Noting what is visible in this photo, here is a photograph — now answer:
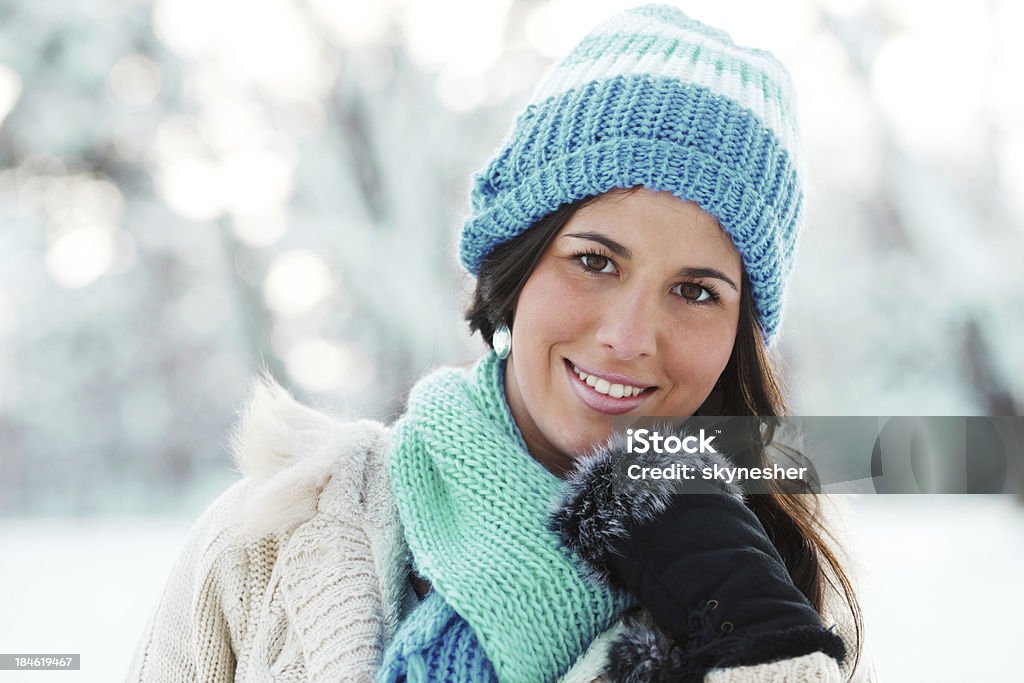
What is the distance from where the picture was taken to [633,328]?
124 centimetres

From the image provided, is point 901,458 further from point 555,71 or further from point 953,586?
point 953,586

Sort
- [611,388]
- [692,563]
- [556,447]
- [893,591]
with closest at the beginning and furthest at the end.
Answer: [692,563] < [611,388] < [556,447] < [893,591]

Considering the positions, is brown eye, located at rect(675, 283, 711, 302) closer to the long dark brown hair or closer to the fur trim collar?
the long dark brown hair

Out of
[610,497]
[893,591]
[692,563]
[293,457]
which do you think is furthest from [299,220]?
[692,563]

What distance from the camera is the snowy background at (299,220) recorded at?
178 inches

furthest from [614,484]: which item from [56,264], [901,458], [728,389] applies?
[56,264]

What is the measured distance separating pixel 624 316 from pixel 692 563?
358mm

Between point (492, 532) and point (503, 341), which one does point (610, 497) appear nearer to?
point (492, 532)

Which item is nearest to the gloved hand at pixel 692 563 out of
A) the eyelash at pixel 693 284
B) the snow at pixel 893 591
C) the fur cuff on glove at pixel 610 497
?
the fur cuff on glove at pixel 610 497

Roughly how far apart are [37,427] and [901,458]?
4271mm

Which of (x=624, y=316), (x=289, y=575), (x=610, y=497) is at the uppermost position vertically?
(x=624, y=316)

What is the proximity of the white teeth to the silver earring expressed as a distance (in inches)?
7.3

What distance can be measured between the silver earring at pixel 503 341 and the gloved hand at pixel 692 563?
29 cm

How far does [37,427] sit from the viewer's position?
4.48 m
